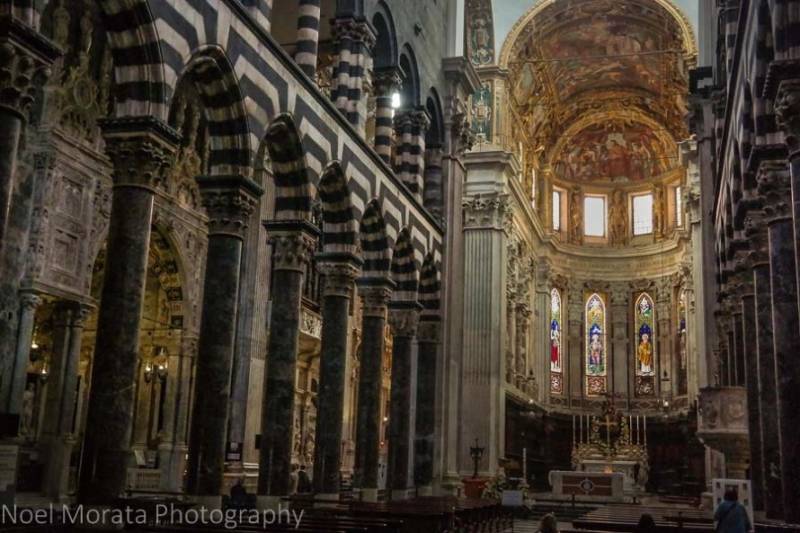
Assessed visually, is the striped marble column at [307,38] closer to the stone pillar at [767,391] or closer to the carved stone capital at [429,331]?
the stone pillar at [767,391]

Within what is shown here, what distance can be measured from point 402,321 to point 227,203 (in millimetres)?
9447

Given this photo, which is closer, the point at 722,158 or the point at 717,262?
the point at 722,158

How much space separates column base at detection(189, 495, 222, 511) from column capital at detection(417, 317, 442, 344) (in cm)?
1149

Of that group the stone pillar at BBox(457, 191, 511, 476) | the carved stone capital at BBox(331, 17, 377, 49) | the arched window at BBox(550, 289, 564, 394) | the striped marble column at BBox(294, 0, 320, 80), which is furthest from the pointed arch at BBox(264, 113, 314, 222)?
the arched window at BBox(550, 289, 564, 394)

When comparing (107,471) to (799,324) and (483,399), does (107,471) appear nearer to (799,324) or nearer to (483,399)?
(799,324)

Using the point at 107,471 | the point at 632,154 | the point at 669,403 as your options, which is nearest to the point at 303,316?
the point at 107,471

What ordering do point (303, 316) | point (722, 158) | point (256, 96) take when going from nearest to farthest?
point (256, 96)
point (722, 158)
point (303, 316)

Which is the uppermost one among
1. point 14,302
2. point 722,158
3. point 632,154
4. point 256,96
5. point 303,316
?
point 632,154

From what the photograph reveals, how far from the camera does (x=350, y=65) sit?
18688 millimetres

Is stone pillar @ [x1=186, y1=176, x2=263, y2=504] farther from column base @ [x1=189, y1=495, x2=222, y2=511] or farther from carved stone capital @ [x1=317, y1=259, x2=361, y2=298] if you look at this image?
carved stone capital @ [x1=317, y1=259, x2=361, y2=298]

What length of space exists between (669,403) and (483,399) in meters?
15.0

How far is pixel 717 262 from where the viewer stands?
86.3ft

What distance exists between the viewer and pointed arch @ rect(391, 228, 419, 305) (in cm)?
2250

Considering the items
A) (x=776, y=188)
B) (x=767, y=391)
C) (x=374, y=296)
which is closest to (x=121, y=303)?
(x=776, y=188)
